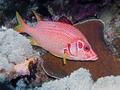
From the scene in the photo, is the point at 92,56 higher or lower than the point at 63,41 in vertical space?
lower

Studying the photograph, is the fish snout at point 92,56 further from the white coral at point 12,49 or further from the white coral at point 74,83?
the white coral at point 12,49

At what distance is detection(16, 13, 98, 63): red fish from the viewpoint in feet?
10.5

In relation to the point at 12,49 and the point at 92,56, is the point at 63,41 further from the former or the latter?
the point at 12,49

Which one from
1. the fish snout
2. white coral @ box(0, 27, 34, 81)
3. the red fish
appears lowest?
the fish snout

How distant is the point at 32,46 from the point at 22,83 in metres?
0.65

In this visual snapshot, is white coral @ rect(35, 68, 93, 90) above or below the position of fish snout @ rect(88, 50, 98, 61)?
above

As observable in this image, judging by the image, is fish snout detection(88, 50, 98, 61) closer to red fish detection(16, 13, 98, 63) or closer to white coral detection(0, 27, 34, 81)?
red fish detection(16, 13, 98, 63)

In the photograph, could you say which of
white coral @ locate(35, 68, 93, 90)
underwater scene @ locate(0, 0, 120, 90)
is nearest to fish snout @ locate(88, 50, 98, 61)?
underwater scene @ locate(0, 0, 120, 90)

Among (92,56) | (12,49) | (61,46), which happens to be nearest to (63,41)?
(61,46)

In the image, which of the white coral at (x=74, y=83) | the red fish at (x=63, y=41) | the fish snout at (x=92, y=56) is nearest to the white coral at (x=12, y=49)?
the red fish at (x=63, y=41)

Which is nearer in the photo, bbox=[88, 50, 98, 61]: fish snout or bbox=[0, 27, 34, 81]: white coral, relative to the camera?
bbox=[0, 27, 34, 81]: white coral

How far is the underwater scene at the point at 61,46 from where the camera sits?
2.86 meters

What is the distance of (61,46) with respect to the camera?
3.23 metres

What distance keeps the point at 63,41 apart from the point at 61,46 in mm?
56
